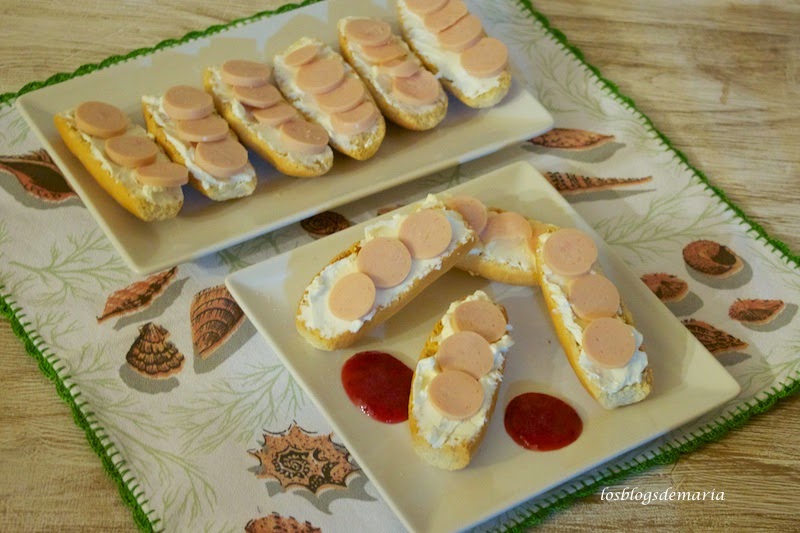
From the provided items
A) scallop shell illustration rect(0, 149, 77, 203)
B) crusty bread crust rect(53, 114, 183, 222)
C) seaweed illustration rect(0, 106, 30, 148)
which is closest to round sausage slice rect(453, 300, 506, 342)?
crusty bread crust rect(53, 114, 183, 222)

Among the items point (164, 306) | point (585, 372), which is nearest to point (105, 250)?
point (164, 306)

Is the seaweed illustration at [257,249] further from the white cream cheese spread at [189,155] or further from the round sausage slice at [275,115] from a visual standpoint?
the round sausage slice at [275,115]

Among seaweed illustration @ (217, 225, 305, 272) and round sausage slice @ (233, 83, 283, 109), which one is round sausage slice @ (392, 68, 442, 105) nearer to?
round sausage slice @ (233, 83, 283, 109)

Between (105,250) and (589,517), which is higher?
(105,250)

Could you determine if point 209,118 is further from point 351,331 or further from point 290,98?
point 351,331

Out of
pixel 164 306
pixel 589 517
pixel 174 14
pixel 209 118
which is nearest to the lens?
pixel 589 517

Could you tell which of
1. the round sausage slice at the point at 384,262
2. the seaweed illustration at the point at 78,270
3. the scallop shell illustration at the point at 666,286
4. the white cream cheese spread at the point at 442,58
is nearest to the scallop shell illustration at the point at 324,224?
the round sausage slice at the point at 384,262
